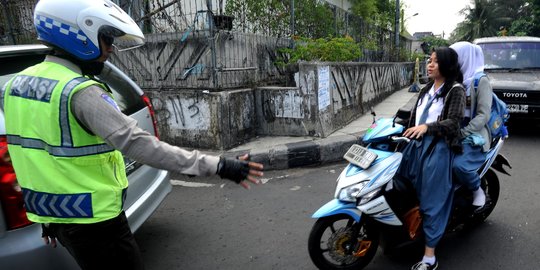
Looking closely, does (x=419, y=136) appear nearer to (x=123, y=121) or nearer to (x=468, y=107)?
(x=468, y=107)

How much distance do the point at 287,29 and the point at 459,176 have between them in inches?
247

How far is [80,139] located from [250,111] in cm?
481

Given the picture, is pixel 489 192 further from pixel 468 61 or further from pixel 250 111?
pixel 250 111

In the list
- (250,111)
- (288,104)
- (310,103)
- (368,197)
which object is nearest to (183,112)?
(250,111)

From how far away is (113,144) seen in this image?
1.45 metres

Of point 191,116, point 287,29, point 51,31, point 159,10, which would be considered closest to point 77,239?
point 51,31

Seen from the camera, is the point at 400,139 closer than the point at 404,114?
Yes

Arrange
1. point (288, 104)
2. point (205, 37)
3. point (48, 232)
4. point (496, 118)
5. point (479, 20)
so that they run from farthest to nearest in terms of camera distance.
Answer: point (479, 20)
point (288, 104)
point (205, 37)
point (496, 118)
point (48, 232)

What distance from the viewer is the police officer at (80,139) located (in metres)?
1.44

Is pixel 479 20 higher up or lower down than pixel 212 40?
higher up

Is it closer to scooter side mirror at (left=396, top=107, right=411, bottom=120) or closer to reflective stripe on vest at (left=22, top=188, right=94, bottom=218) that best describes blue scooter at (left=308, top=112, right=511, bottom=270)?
scooter side mirror at (left=396, top=107, right=411, bottom=120)

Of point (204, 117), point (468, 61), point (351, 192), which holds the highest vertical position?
point (468, 61)

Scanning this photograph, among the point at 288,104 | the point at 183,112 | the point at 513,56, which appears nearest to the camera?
the point at 183,112

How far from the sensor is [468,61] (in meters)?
2.76
